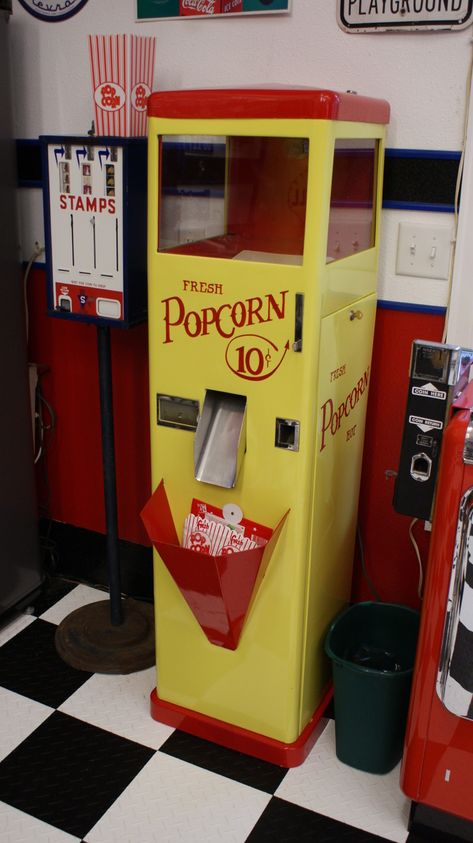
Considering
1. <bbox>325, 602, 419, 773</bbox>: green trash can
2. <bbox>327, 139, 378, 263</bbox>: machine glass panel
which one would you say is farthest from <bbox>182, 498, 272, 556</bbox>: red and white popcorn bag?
<bbox>327, 139, 378, 263</bbox>: machine glass panel

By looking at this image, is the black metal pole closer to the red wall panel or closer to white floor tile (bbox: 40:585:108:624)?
white floor tile (bbox: 40:585:108:624)

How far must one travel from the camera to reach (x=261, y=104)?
64.6 inches

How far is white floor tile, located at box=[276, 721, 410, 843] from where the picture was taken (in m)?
1.94

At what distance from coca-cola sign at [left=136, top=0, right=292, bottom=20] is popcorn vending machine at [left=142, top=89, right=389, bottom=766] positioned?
0.37 meters

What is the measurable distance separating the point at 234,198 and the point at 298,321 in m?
0.55

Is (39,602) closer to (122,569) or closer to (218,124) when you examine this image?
(122,569)

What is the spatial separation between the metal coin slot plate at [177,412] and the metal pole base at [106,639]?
0.89 metres

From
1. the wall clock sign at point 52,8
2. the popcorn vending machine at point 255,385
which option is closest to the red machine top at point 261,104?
the popcorn vending machine at point 255,385

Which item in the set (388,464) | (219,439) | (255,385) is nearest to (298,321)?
(255,385)

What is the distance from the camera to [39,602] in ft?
9.08

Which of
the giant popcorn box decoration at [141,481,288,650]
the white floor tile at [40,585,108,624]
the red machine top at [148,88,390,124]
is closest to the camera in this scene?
the red machine top at [148,88,390,124]

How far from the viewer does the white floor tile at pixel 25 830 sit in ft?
6.11

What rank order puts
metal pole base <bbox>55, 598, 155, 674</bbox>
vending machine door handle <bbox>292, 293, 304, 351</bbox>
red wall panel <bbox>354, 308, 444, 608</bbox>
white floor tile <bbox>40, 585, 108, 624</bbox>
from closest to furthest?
vending machine door handle <bbox>292, 293, 304, 351</bbox>, red wall panel <bbox>354, 308, 444, 608</bbox>, metal pole base <bbox>55, 598, 155, 674</bbox>, white floor tile <bbox>40, 585, 108, 624</bbox>

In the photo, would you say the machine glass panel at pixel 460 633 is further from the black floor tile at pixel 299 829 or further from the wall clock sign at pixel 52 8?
the wall clock sign at pixel 52 8
